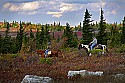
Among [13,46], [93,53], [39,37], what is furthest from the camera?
[39,37]

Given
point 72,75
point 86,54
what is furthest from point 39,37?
point 72,75

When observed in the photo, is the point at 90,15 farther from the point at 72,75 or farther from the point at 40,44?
the point at 72,75

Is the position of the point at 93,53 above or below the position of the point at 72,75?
below

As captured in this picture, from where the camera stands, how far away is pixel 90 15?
64.2m

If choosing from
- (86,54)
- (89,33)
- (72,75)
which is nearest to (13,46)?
(89,33)

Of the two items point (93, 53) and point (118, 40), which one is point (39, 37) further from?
point (93, 53)

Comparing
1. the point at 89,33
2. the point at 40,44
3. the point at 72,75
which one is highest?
the point at 72,75

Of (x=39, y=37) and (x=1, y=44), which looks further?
(x=39, y=37)

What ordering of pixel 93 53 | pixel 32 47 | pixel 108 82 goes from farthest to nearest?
1. pixel 32 47
2. pixel 93 53
3. pixel 108 82

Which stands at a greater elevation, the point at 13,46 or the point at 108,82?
the point at 108,82

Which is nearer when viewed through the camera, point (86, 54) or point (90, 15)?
point (86, 54)

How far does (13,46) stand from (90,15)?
63.8 feet

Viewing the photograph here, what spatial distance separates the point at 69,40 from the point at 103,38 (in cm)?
928

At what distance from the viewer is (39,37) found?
9400cm
